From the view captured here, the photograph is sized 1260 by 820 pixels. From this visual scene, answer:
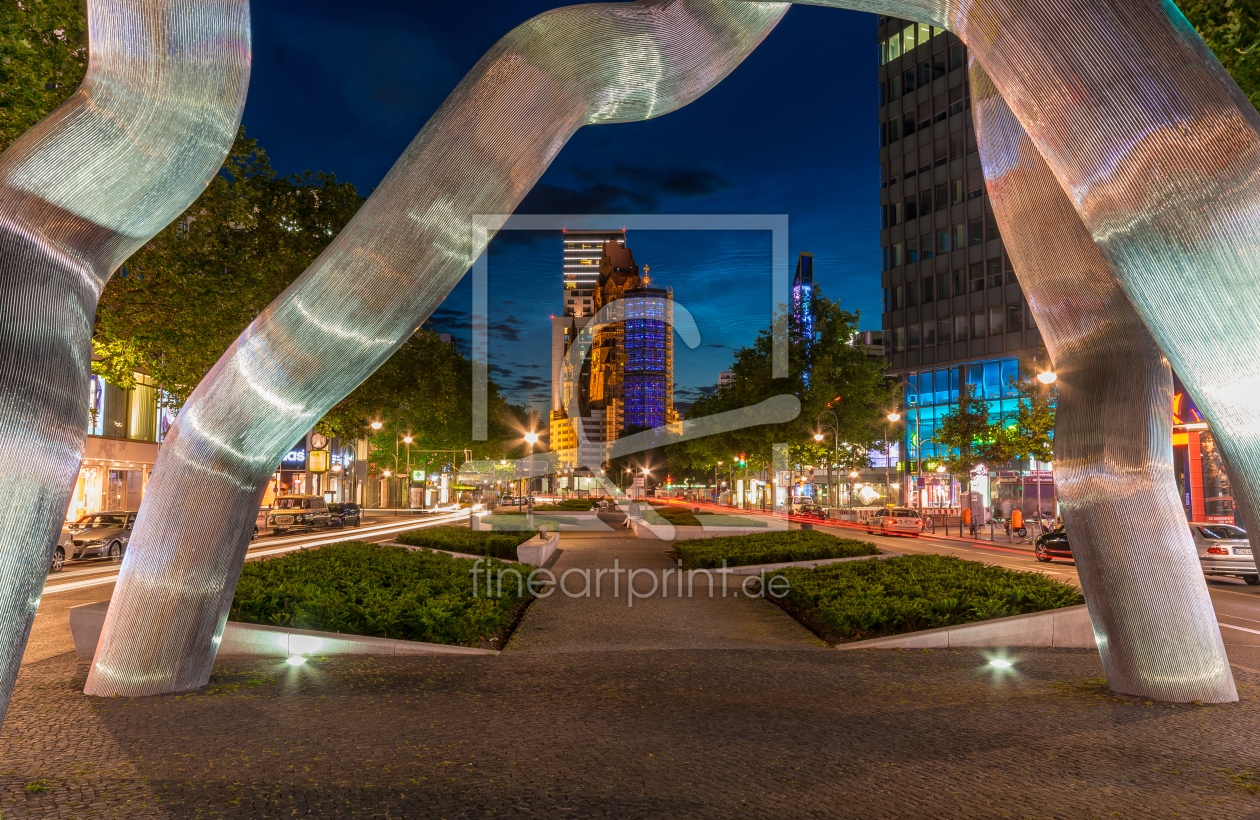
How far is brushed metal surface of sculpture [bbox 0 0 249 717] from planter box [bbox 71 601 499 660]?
5.06m

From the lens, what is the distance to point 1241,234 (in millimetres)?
4500

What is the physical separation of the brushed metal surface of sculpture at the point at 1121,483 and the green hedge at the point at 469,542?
1558cm

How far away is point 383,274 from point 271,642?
17.4 ft

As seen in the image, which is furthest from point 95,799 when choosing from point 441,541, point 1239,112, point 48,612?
point 441,541

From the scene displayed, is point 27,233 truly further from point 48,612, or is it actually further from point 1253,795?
point 48,612

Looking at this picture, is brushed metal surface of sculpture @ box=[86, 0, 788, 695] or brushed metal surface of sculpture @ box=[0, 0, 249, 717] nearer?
brushed metal surface of sculpture @ box=[0, 0, 249, 717]

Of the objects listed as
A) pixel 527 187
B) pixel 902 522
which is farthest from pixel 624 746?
pixel 902 522

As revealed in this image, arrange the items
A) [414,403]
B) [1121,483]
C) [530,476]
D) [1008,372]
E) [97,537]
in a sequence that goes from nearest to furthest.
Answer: [1121,483] < [97,537] < [530,476] < [414,403] < [1008,372]

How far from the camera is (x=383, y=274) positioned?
7129mm

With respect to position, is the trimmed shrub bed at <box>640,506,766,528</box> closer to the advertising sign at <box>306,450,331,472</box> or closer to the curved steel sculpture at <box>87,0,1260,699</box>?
the advertising sign at <box>306,450,331,472</box>

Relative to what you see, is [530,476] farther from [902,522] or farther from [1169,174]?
[1169,174]

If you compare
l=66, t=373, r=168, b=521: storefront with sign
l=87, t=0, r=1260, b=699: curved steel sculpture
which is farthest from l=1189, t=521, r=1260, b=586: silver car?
l=66, t=373, r=168, b=521: storefront with sign

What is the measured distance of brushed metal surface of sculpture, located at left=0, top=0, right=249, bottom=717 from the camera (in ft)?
16.0

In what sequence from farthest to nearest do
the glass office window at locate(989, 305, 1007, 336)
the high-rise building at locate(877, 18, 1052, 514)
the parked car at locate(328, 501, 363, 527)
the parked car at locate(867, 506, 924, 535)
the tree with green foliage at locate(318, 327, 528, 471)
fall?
the high-rise building at locate(877, 18, 1052, 514), the glass office window at locate(989, 305, 1007, 336), the parked car at locate(328, 501, 363, 527), the parked car at locate(867, 506, 924, 535), the tree with green foliage at locate(318, 327, 528, 471)
